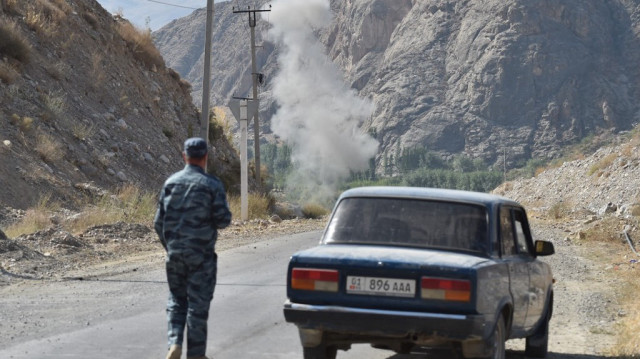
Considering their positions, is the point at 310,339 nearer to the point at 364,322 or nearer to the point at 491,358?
the point at 364,322

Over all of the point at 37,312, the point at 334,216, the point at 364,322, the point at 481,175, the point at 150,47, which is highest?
the point at 150,47

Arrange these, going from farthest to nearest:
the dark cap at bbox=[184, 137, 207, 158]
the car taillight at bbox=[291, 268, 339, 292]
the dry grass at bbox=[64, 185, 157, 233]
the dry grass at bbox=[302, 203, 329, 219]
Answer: the dry grass at bbox=[302, 203, 329, 219]
the dry grass at bbox=[64, 185, 157, 233]
the dark cap at bbox=[184, 137, 207, 158]
the car taillight at bbox=[291, 268, 339, 292]

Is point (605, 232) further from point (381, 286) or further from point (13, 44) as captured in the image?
point (381, 286)

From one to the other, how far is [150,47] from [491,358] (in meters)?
37.6

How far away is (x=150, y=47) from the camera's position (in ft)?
141

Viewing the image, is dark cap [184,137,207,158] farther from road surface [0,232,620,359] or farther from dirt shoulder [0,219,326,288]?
dirt shoulder [0,219,326,288]

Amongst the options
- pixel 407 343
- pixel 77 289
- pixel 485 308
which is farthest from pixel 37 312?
→ pixel 485 308

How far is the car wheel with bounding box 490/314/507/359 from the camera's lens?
7.28m

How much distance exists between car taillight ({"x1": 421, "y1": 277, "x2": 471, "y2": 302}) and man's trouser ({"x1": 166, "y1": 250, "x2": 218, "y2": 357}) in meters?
1.65

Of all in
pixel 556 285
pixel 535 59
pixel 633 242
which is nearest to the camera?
pixel 556 285

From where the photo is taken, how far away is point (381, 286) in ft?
23.3

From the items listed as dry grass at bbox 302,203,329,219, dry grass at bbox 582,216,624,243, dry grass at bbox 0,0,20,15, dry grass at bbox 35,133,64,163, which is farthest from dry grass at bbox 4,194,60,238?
dry grass at bbox 302,203,329,219

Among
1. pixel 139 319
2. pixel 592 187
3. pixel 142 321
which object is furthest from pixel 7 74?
pixel 592 187

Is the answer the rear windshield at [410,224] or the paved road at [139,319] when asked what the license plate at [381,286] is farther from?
the paved road at [139,319]
